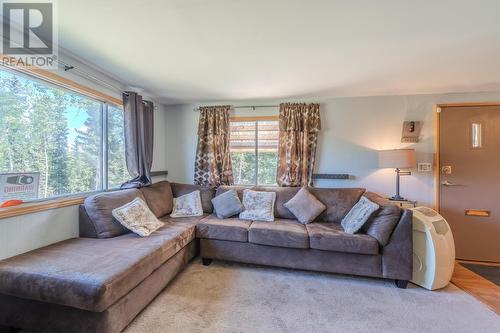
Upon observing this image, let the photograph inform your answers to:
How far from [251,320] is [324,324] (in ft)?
1.81

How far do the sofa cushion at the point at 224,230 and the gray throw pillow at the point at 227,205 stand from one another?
0.21 meters

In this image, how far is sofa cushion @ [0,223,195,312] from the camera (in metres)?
1.37

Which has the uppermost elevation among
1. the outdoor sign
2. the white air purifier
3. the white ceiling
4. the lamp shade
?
the white ceiling

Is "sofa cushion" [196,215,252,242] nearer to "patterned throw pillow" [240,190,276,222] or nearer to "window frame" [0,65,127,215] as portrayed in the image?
"patterned throw pillow" [240,190,276,222]

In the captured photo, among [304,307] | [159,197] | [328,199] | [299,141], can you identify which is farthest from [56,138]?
[328,199]

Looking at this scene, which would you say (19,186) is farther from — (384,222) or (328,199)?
(384,222)

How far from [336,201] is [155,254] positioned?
220 cm

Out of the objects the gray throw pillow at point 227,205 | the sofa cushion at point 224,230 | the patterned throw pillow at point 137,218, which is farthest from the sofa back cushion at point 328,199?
the patterned throw pillow at point 137,218

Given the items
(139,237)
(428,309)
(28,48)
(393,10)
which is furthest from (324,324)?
(28,48)

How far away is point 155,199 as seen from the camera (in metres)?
2.98

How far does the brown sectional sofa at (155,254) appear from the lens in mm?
1426

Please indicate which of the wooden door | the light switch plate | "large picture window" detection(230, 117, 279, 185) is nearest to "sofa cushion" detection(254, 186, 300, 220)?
"large picture window" detection(230, 117, 279, 185)

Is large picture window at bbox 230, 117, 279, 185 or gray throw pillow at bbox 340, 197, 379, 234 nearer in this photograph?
gray throw pillow at bbox 340, 197, 379, 234

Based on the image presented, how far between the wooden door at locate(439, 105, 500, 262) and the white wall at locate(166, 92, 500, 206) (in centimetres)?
16
